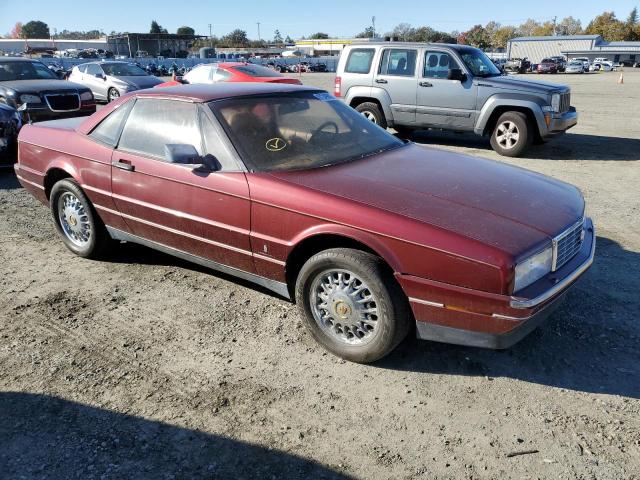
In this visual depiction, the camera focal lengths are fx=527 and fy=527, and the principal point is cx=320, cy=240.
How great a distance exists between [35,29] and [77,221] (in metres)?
162

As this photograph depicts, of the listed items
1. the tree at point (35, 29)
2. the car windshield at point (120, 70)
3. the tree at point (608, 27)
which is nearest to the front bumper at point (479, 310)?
the car windshield at point (120, 70)

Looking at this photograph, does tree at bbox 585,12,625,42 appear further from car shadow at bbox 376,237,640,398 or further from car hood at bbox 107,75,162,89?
car shadow at bbox 376,237,640,398

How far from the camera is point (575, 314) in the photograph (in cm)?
372

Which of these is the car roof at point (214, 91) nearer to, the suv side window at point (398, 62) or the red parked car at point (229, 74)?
the suv side window at point (398, 62)

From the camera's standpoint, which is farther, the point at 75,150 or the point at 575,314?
the point at 75,150

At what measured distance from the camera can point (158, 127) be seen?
13.2 ft

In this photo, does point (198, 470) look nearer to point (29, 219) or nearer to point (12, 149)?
point (29, 219)

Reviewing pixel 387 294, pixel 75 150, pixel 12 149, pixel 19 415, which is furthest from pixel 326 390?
pixel 12 149

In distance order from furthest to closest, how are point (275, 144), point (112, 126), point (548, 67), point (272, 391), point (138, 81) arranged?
point (548, 67), point (138, 81), point (112, 126), point (275, 144), point (272, 391)

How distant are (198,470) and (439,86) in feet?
28.6

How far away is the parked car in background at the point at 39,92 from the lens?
10961 millimetres

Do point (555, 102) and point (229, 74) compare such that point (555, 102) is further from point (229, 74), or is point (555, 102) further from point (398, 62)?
point (229, 74)

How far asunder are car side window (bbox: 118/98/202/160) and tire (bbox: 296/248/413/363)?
4.24 feet

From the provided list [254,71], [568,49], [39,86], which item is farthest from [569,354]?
[568,49]
